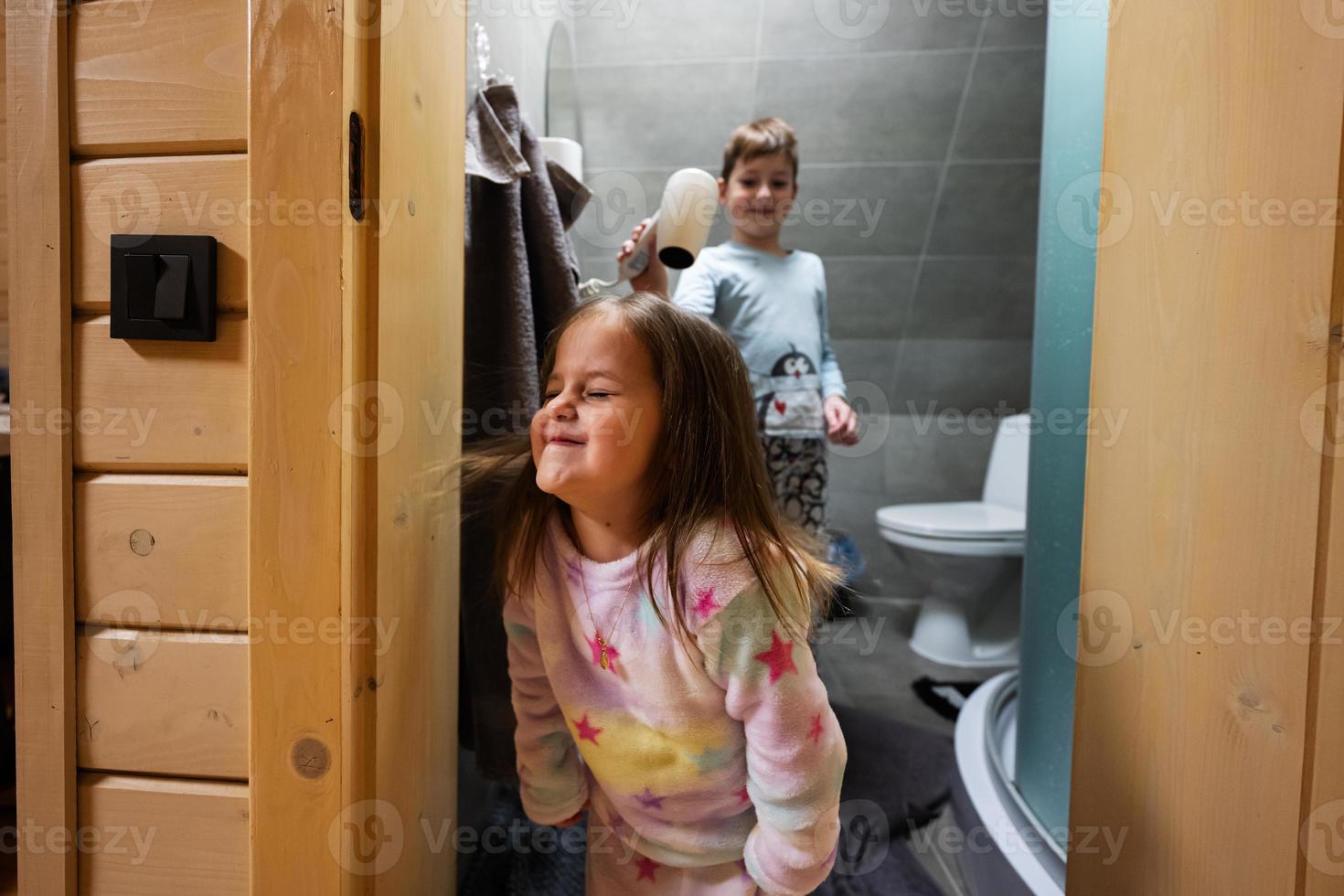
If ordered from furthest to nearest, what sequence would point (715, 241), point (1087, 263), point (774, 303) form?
point (715, 241) < point (774, 303) < point (1087, 263)

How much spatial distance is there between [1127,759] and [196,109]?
1069 mm

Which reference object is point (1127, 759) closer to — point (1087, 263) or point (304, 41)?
point (1087, 263)

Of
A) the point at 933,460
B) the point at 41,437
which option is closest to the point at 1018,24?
the point at 933,460

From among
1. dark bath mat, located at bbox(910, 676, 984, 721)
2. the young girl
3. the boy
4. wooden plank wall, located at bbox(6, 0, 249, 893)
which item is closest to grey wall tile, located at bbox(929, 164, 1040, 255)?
the boy

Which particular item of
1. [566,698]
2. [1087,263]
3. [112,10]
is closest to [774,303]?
[1087,263]

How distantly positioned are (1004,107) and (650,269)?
1.76 metres

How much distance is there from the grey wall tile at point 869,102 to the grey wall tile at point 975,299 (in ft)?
1.41

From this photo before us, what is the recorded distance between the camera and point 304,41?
A: 533 mm

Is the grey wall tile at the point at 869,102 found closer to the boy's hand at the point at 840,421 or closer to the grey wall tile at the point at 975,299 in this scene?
the grey wall tile at the point at 975,299

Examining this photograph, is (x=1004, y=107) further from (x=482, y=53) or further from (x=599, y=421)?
(x=599, y=421)

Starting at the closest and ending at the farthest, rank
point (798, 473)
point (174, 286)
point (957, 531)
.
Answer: point (174, 286), point (798, 473), point (957, 531)

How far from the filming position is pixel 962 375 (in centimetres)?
257

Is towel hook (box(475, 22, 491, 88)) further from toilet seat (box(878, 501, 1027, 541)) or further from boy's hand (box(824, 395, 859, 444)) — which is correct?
toilet seat (box(878, 501, 1027, 541))

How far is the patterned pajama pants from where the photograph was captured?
1.48 metres
